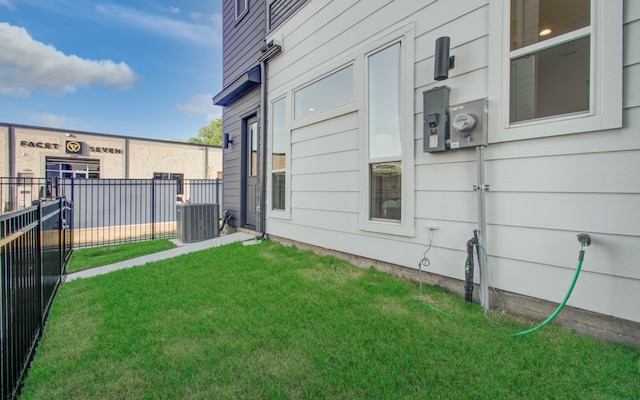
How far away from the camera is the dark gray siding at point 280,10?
478 cm

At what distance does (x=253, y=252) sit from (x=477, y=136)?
3.30 meters

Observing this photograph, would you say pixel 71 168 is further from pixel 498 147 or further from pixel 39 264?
pixel 498 147

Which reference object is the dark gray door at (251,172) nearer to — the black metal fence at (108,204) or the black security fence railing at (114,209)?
the black metal fence at (108,204)

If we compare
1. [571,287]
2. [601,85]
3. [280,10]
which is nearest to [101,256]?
[280,10]

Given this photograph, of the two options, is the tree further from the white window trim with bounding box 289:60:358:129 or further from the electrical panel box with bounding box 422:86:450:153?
the electrical panel box with bounding box 422:86:450:153

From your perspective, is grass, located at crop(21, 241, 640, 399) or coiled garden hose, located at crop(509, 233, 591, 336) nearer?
grass, located at crop(21, 241, 640, 399)

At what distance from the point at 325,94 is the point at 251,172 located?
8.76ft

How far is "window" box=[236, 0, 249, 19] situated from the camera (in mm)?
6272

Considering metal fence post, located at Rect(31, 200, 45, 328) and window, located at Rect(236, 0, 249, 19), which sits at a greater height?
window, located at Rect(236, 0, 249, 19)

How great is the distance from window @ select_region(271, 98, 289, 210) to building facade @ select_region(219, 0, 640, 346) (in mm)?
1196

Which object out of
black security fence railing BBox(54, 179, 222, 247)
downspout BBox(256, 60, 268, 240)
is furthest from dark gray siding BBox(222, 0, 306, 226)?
black security fence railing BBox(54, 179, 222, 247)

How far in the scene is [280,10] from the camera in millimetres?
5195

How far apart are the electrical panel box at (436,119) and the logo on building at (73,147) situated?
1919 cm

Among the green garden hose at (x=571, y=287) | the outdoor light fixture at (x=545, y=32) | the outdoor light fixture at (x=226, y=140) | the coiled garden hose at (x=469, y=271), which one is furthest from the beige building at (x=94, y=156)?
the green garden hose at (x=571, y=287)
